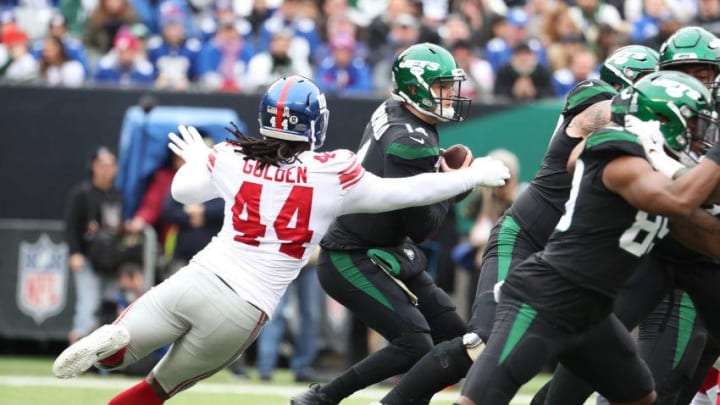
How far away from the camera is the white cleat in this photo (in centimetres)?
575

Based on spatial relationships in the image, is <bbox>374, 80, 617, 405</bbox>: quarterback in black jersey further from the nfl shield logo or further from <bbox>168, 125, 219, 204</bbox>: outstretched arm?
the nfl shield logo

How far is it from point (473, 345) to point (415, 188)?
84cm

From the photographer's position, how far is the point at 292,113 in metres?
6.07

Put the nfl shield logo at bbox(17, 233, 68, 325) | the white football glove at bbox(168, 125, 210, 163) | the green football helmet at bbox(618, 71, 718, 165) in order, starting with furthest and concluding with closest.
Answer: the nfl shield logo at bbox(17, 233, 68, 325), the white football glove at bbox(168, 125, 210, 163), the green football helmet at bbox(618, 71, 718, 165)

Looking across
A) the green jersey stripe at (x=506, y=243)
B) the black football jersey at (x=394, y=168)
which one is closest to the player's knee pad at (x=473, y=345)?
the green jersey stripe at (x=506, y=243)

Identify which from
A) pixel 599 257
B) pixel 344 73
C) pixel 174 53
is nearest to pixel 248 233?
pixel 599 257

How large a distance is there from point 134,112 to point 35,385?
2974 millimetres

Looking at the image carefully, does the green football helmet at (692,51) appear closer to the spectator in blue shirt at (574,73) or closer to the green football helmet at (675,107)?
the green football helmet at (675,107)

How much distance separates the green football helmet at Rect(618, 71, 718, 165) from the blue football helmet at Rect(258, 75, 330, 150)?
1.38 metres

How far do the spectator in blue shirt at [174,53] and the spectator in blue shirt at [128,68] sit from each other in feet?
0.48

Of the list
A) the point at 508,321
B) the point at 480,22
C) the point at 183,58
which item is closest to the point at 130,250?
the point at 183,58

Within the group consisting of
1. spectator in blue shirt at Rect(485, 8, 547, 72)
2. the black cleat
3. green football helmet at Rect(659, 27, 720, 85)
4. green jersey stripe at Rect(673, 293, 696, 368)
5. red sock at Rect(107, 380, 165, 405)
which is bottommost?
the black cleat

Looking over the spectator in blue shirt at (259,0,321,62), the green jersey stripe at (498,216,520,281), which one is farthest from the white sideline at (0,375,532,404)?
the spectator in blue shirt at (259,0,321,62)

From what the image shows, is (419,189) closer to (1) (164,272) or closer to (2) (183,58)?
(1) (164,272)
